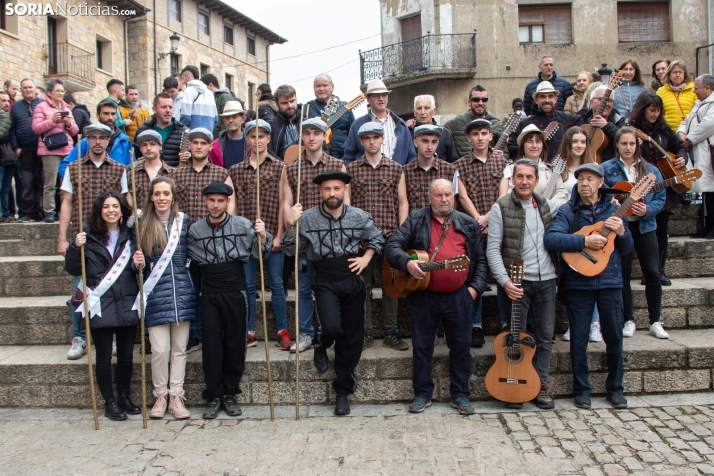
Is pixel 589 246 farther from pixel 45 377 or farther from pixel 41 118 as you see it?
pixel 41 118

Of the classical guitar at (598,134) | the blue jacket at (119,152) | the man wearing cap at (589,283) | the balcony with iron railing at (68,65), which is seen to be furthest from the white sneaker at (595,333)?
the balcony with iron railing at (68,65)

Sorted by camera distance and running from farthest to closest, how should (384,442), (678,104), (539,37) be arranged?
(539,37) → (678,104) → (384,442)

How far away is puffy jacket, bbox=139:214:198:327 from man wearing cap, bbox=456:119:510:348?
2651mm

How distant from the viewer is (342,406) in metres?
5.27

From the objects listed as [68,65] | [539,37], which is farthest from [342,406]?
[68,65]

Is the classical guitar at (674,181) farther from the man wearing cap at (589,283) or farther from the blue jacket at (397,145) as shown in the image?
the blue jacket at (397,145)

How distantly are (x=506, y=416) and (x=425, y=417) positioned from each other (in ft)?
2.17

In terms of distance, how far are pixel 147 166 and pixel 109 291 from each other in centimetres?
151

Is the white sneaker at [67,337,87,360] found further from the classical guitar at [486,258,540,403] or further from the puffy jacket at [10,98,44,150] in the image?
the puffy jacket at [10,98,44,150]

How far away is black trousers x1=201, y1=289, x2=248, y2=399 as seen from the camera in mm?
5184

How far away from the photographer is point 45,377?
221 inches

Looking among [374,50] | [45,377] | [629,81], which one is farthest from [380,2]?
[45,377]

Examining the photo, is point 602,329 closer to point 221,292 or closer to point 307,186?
point 307,186

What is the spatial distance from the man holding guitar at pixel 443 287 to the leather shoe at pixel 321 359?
0.77 m
